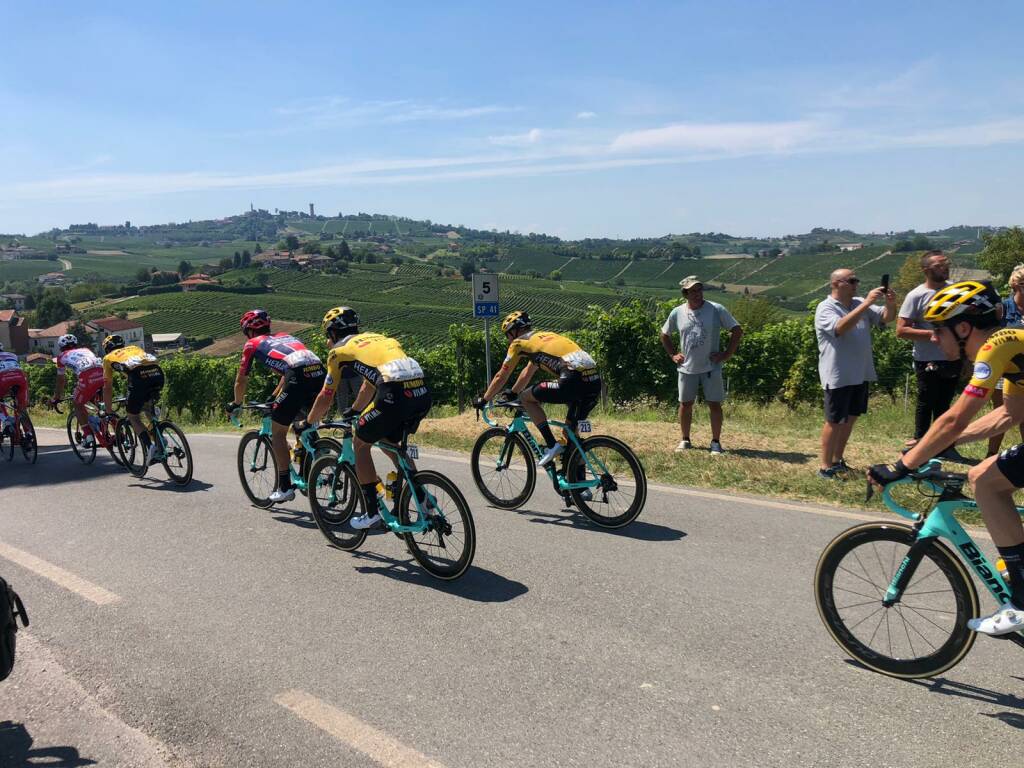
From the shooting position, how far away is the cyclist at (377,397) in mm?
5426

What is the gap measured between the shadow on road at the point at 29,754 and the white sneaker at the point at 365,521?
2.55 m

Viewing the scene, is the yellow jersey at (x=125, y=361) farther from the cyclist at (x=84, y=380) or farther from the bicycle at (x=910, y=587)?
the bicycle at (x=910, y=587)

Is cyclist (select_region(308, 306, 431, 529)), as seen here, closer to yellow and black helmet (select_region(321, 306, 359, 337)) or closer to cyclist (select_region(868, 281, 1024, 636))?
yellow and black helmet (select_region(321, 306, 359, 337))

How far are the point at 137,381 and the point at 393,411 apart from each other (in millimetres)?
5125

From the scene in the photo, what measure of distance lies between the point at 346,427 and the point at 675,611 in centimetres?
300

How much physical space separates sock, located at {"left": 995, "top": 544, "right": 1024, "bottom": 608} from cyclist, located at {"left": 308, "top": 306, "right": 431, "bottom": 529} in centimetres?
358

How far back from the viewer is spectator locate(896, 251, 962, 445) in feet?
23.7

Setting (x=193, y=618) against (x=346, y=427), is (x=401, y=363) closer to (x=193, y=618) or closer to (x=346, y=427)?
(x=346, y=427)

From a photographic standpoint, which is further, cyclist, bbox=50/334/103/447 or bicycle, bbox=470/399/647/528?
cyclist, bbox=50/334/103/447

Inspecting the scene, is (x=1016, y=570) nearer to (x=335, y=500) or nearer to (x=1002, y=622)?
(x=1002, y=622)

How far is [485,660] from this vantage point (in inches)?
156

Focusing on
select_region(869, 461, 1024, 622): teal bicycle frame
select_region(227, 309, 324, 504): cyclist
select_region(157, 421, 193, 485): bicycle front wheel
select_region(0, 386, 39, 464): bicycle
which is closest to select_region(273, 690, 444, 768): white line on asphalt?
select_region(869, 461, 1024, 622): teal bicycle frame

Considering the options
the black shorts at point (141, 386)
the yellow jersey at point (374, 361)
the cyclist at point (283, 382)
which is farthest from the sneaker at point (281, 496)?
the black shorts at point (141, 386)

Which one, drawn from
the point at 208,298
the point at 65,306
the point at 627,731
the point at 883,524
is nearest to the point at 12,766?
the point at 627,731
